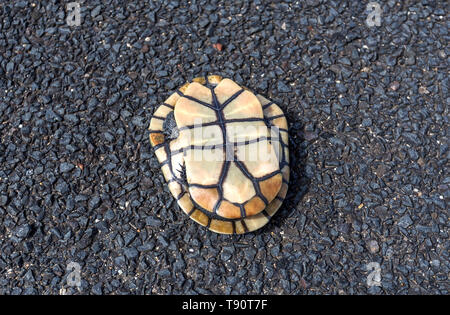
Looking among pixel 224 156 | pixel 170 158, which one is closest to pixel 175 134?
pixel 170 158

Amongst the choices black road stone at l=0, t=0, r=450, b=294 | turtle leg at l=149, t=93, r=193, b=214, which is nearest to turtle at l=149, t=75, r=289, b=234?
turtle leg at l=149, t=93, r=193, b=214

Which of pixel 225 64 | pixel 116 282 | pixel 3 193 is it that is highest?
pixel 225 64

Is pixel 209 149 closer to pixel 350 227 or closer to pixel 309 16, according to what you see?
pixel 350 227

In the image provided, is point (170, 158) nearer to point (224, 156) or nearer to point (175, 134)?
point (175, 134)

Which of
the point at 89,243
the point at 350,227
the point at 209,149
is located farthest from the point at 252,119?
the point at 89,243

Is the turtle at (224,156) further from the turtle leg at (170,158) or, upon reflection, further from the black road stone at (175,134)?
the black road stone at (175,134)

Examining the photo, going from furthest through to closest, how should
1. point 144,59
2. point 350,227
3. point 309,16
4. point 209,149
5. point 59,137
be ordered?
1. point 309,16
2. point 144,59
3. point 59,137
4. point 350,227
5. point 209,149
